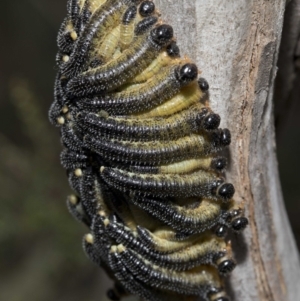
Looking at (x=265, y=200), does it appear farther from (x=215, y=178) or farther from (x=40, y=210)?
(x=40, y=210)

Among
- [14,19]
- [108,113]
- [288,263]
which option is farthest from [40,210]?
[14,19]

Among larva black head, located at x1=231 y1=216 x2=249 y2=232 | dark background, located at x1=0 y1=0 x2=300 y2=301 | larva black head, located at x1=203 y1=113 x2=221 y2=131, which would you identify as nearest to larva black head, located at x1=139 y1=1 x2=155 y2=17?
larva black head, located at x1=203 y1=113 x2=221 y2=131

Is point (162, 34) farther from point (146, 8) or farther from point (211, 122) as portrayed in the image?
point (211, 122)

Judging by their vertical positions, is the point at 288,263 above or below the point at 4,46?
below

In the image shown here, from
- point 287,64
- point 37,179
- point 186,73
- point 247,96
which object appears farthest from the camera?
point 37,179

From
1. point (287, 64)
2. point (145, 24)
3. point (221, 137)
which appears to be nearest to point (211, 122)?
point (221, 137)

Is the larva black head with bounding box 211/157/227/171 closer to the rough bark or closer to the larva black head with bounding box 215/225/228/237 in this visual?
the larva black head with bounding box 215/225/228/237
